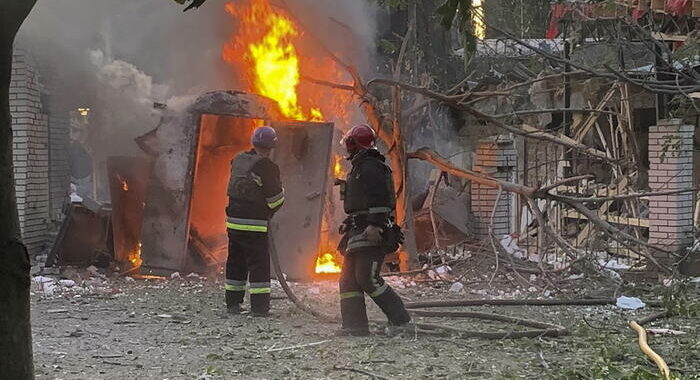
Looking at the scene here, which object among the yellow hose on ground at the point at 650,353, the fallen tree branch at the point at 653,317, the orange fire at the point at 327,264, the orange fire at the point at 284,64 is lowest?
the fallen tree branch at the point at 653,317

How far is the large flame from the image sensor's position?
987cm

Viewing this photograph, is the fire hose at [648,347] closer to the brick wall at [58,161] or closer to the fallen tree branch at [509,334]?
the fallen tree branch at [509,334]

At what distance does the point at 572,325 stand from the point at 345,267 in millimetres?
2102

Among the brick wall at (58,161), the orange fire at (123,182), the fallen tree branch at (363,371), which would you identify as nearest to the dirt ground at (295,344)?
the fallen tree branch at (363,371)

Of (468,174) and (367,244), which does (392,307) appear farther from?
(468,174)

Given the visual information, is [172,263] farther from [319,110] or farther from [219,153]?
[319,110]

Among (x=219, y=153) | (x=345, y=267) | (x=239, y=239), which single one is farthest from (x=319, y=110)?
(x=345, y=267)

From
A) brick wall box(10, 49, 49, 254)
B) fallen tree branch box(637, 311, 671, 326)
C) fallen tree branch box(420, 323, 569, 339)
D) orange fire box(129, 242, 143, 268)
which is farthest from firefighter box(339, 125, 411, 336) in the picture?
brick wall box(10, 49, 49, 254)

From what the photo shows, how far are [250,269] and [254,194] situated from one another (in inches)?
27.5

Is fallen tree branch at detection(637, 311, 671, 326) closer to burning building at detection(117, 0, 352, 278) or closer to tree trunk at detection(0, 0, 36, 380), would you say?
burning building at detection(117, 0, 352, 278)

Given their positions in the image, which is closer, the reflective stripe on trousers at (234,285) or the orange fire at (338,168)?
the reflective stripe on trousers at (234,285)

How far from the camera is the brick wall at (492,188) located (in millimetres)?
9891

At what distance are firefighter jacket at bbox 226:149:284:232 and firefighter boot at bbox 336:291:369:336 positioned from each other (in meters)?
1.34

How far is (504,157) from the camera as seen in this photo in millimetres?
9953
